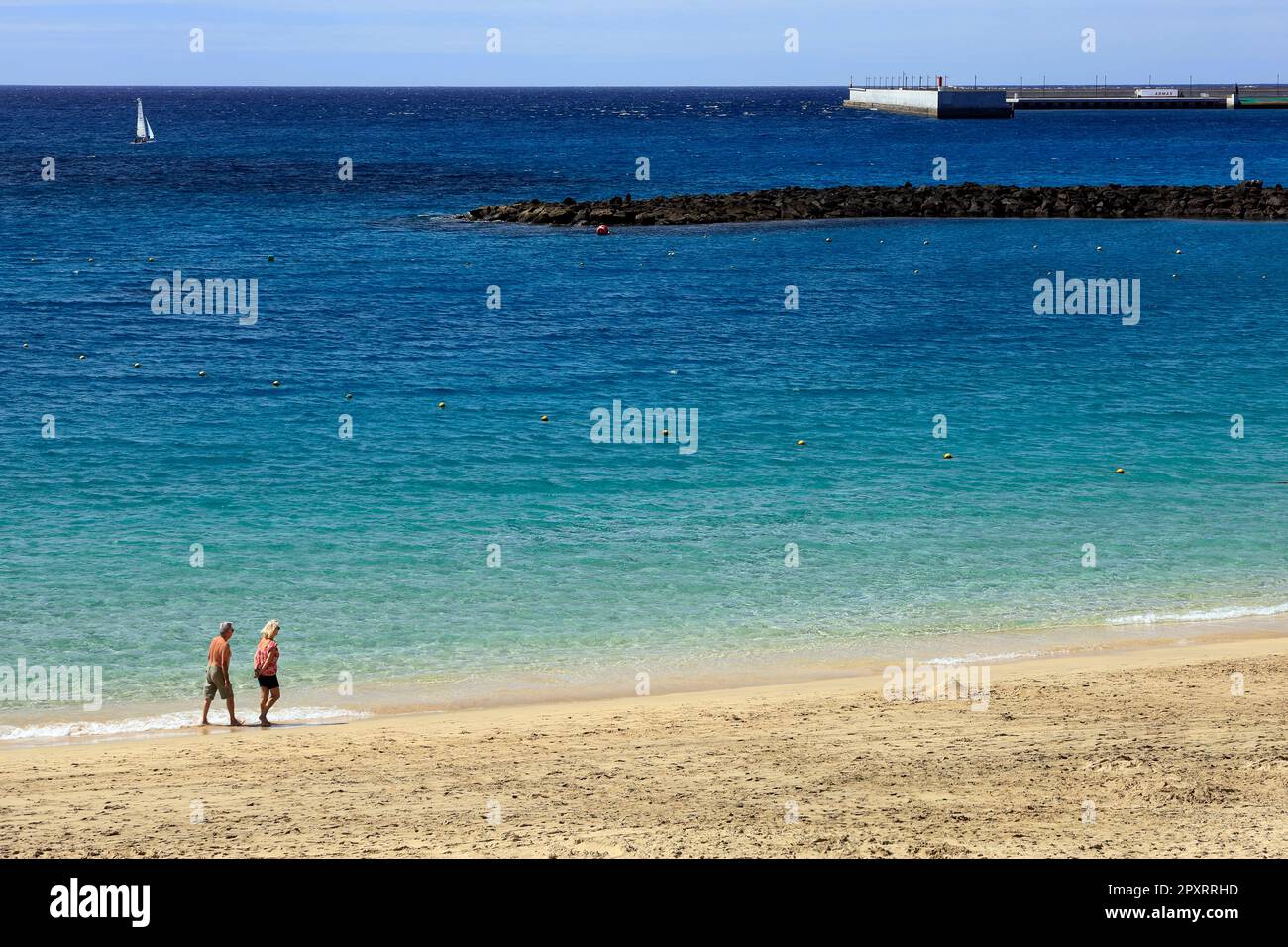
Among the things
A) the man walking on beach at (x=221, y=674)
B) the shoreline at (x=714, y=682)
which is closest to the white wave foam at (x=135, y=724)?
the shoreline at (x=714, y=682)

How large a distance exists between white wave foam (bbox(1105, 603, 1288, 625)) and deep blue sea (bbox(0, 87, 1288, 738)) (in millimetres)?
124

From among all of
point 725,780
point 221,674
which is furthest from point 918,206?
point 725,780

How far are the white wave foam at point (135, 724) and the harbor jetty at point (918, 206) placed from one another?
57.8 metres

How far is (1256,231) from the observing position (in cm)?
6906

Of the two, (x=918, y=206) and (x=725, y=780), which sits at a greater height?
(x=918, y=206)

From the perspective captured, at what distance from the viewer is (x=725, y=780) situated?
12.8 meters

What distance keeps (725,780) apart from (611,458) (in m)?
16.6

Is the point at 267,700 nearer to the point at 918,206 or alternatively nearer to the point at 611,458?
the point at 611,458

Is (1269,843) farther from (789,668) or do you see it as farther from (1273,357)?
(1273,357)

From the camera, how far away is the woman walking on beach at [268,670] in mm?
15641
